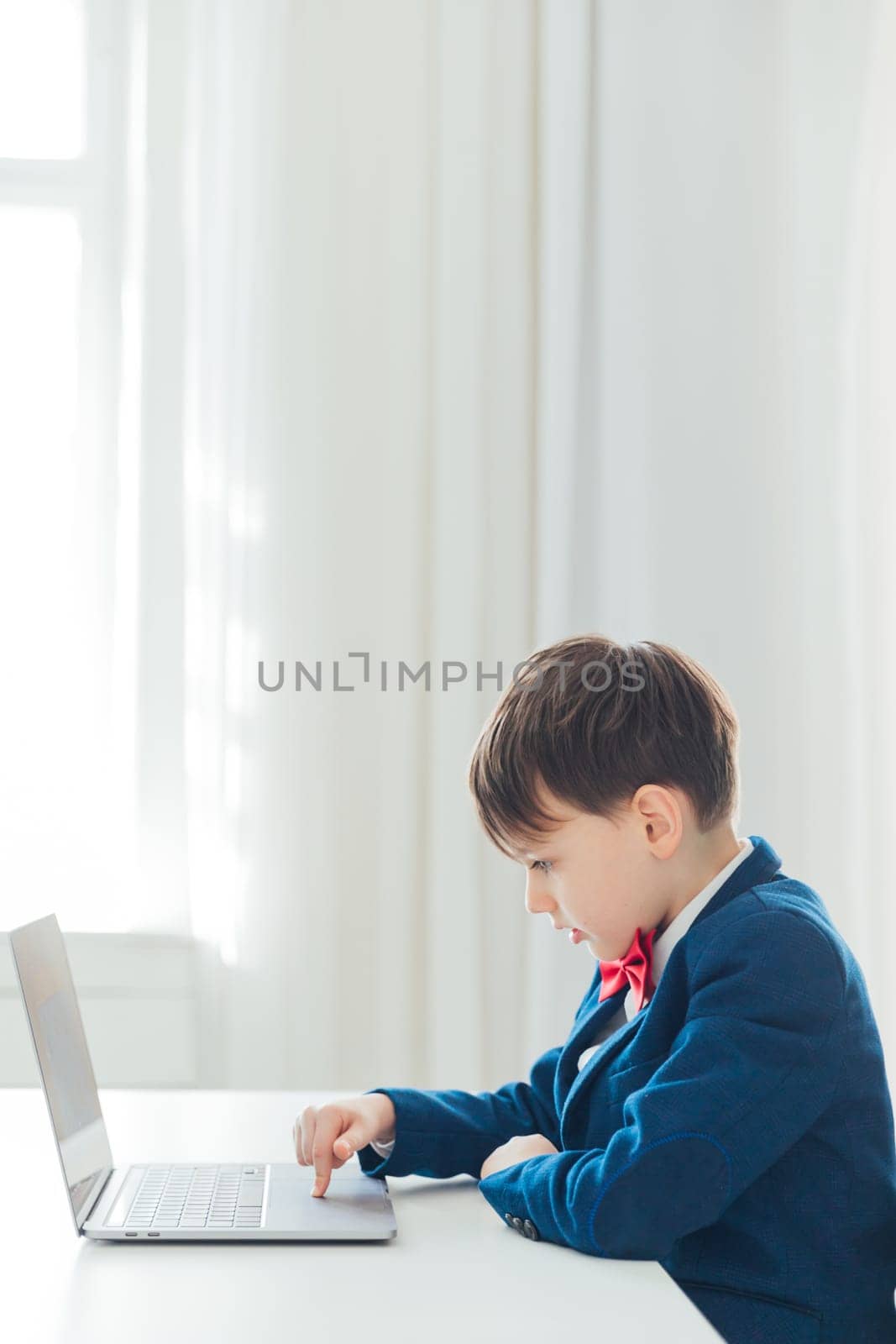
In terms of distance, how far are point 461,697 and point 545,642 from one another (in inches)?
6.8

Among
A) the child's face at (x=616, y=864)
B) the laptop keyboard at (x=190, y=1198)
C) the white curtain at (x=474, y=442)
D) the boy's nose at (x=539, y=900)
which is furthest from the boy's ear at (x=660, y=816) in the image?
the white curtain at (x=474, y=442)

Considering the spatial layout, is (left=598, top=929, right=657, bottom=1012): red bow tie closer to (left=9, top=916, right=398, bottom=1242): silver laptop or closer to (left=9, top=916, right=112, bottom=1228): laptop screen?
(left=9, top=916, right=398, bottom=1242): silver laptop

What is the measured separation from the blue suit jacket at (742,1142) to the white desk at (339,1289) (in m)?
0.04

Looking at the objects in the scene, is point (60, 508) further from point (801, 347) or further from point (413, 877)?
point (801, 347)

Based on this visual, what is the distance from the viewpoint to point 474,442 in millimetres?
2270

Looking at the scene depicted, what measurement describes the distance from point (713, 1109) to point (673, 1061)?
0.15 feet

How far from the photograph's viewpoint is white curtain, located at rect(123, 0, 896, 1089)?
7.33ft

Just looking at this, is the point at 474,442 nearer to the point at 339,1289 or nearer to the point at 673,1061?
the point at 673,1061

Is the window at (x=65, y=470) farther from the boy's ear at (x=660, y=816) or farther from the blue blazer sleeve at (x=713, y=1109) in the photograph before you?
the blue blazer sleeve at (x=713, y=1109)

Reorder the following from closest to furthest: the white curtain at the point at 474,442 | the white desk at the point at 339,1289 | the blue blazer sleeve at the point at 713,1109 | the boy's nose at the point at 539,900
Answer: the white desk at the point at 339,1289
the blue blazer sleeve at the point at 713,1109
the boy's nose at the point at 539,900
the white curtain at the point at 474,442

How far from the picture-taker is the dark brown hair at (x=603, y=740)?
1034mm

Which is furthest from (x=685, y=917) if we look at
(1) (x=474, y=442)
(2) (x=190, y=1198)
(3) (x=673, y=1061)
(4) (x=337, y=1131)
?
(1) (x=474, y=442)

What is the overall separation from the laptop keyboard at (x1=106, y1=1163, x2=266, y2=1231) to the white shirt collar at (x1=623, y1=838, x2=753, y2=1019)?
35 centimetres

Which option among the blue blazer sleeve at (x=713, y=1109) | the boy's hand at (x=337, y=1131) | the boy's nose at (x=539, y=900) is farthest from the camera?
the boy's nose at (x=539, y=900)
